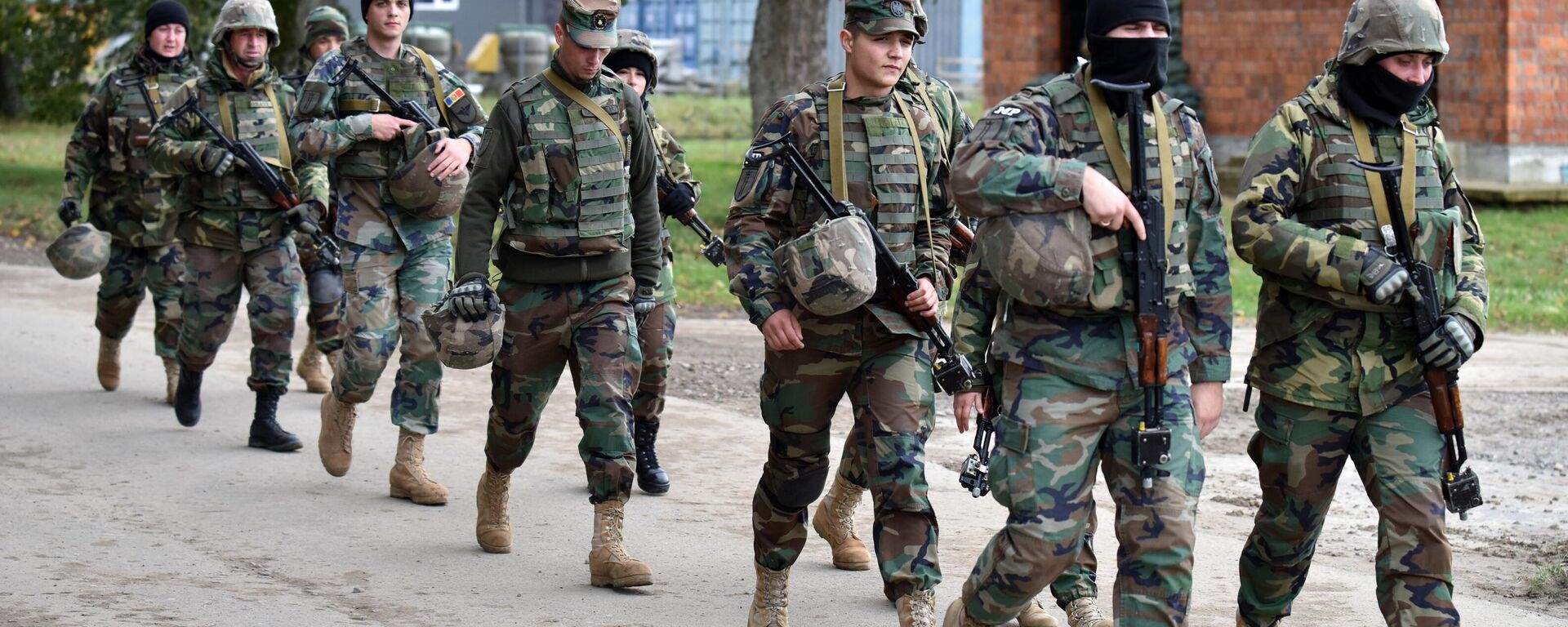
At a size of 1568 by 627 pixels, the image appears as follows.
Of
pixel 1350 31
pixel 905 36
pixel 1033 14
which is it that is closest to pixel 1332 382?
pixel 1350 31

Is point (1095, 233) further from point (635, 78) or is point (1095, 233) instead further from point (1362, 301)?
point (635, 78)

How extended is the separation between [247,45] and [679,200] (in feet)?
7.56

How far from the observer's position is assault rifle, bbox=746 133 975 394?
5.22 meters

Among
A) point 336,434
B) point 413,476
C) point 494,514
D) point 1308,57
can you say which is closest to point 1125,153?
point 494,514

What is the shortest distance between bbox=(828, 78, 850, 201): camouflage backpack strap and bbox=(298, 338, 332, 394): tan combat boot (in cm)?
529

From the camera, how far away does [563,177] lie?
20.1 ft

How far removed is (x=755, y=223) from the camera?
212 inches

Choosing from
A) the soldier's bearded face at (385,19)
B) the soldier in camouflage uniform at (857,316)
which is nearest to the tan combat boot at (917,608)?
the soldier in camouflage uniform at (857,316)

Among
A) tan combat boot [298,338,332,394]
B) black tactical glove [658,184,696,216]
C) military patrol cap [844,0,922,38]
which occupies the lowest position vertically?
tan combat boot [298,338,332,394]

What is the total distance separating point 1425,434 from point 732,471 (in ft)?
12.4

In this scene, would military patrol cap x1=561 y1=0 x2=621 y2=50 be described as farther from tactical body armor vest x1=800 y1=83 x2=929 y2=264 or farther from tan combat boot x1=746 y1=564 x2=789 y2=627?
tan combat boot x1=746 y1=564 x2=789 y2=627

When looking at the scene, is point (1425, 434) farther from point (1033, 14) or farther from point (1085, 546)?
point (1033, 14)

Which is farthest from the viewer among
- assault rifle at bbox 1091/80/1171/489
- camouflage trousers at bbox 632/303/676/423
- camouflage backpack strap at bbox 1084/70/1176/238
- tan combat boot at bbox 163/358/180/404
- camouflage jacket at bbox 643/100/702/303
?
tan combat boot at bbox 163/358/180/404

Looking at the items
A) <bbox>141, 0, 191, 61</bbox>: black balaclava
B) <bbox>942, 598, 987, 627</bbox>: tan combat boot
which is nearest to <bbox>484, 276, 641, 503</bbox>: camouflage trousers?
<bbox>942, 598, 987, 627</bbox>: tan combat boot
